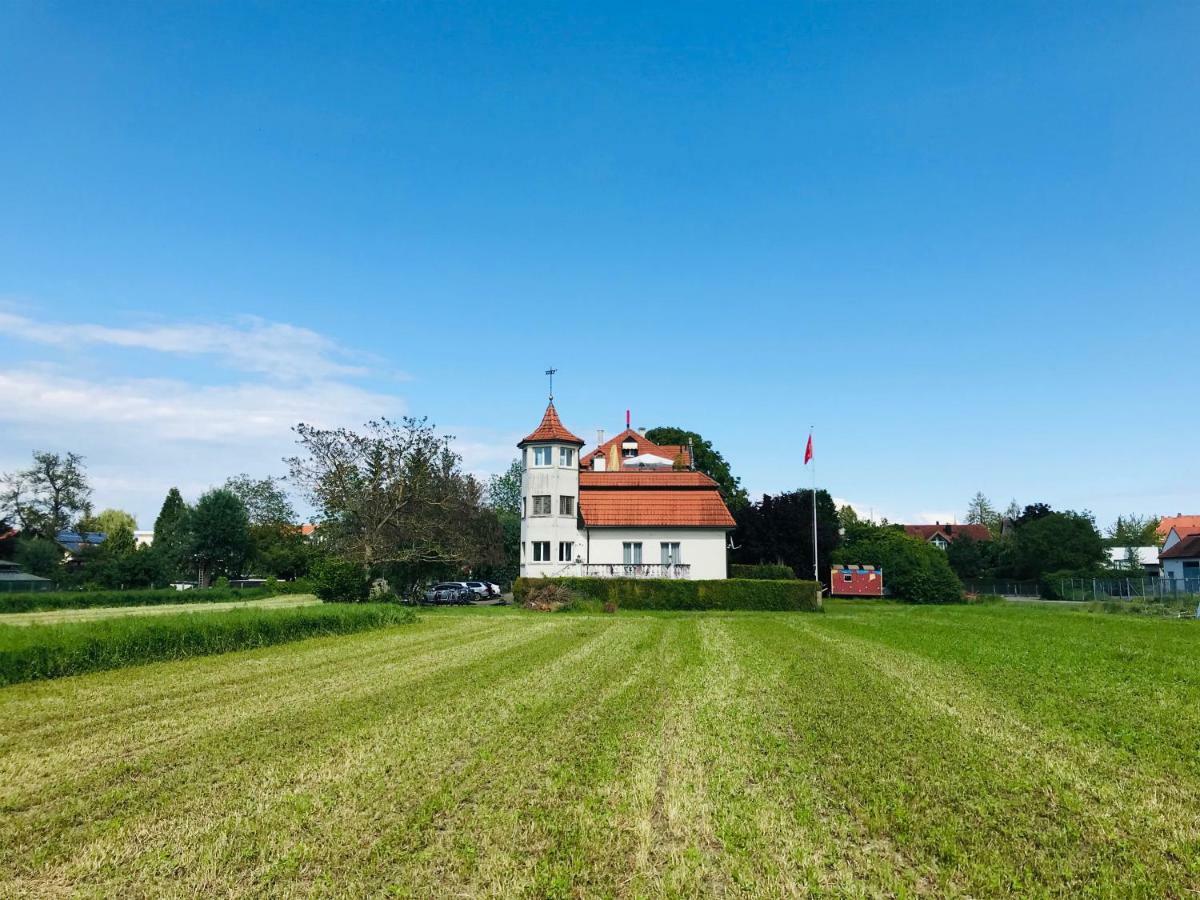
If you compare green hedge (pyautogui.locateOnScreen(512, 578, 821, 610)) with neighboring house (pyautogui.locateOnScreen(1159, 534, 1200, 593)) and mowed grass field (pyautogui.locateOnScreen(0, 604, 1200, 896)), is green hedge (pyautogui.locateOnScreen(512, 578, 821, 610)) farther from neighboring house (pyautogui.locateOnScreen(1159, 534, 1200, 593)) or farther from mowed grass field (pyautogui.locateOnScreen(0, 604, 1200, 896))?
neighboring house (pyautogui.locateOnScreen(1159, 534, 1200, 593))

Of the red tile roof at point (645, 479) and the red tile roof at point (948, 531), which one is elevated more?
the red tile roof at point (645, 479)

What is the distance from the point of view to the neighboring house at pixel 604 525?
40531 millimetres

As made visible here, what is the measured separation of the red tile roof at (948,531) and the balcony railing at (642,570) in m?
78.9

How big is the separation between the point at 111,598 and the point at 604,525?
30684 millimetres

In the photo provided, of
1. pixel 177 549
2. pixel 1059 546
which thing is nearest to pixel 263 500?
pixel 177 549

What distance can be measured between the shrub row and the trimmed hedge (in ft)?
95.7

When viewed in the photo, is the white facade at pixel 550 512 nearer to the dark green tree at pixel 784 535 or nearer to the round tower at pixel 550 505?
the round tower at pixel 550 505

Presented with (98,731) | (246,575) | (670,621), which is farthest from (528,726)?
(246,575)

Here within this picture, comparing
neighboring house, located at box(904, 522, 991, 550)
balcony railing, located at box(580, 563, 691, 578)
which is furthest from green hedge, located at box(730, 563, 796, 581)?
neighboring house, located at box(904, 522, 991, 550)

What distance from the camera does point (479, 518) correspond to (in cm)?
5891

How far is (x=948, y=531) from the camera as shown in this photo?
115125 millimetres

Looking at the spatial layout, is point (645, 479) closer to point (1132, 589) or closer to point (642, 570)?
point (642, 570)

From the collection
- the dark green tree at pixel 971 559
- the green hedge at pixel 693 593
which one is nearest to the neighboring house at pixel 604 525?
the green hedge at pixel 693 593

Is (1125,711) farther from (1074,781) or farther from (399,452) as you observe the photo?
(399,452)
